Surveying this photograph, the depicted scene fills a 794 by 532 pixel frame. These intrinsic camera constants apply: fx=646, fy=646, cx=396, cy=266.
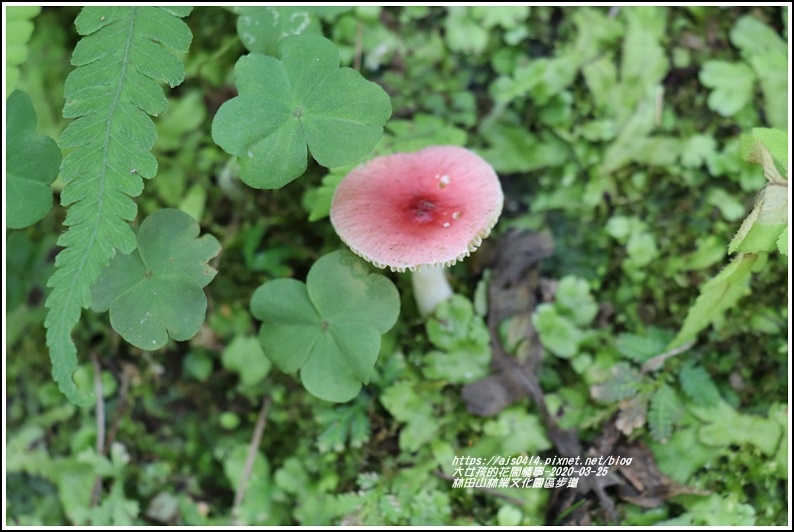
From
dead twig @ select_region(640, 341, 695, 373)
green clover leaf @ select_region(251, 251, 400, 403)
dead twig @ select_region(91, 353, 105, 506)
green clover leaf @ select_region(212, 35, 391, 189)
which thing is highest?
green clover leaf @ select_region(212, 35, 391, 189)

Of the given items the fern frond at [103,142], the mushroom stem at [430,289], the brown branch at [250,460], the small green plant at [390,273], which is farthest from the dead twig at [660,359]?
the fern frond at [103,142]

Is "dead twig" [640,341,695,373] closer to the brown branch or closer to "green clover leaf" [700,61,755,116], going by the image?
"green clover leaf" [700,61,755,116]

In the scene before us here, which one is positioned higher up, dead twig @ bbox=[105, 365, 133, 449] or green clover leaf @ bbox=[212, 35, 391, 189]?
green clover leaf @ bbox=[212, 35, 391, 189]

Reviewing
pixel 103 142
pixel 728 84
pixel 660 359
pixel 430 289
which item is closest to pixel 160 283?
pixel 103 142

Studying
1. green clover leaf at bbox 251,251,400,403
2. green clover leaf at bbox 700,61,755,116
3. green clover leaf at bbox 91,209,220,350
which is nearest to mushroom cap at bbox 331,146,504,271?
green clover leaf at bbox 251,251,400,403

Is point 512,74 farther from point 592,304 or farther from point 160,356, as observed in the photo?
point 160,356

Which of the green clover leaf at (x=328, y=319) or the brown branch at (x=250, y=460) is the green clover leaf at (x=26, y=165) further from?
the brown branch at (x=250, y=460)

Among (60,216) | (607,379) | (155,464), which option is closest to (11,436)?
(155,464)

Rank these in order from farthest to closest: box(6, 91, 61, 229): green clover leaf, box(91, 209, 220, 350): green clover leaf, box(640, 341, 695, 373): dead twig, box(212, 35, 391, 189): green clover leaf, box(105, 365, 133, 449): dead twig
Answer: box(105, 365, 133, 449): dead twig → box(640, 341, 695, 373): dead twig → box(6, 91, 61, 229): green clover leaf → box(91, 209, 220, 350): green clover leaf → box(212, 35, 391, 189): green clover leaf
